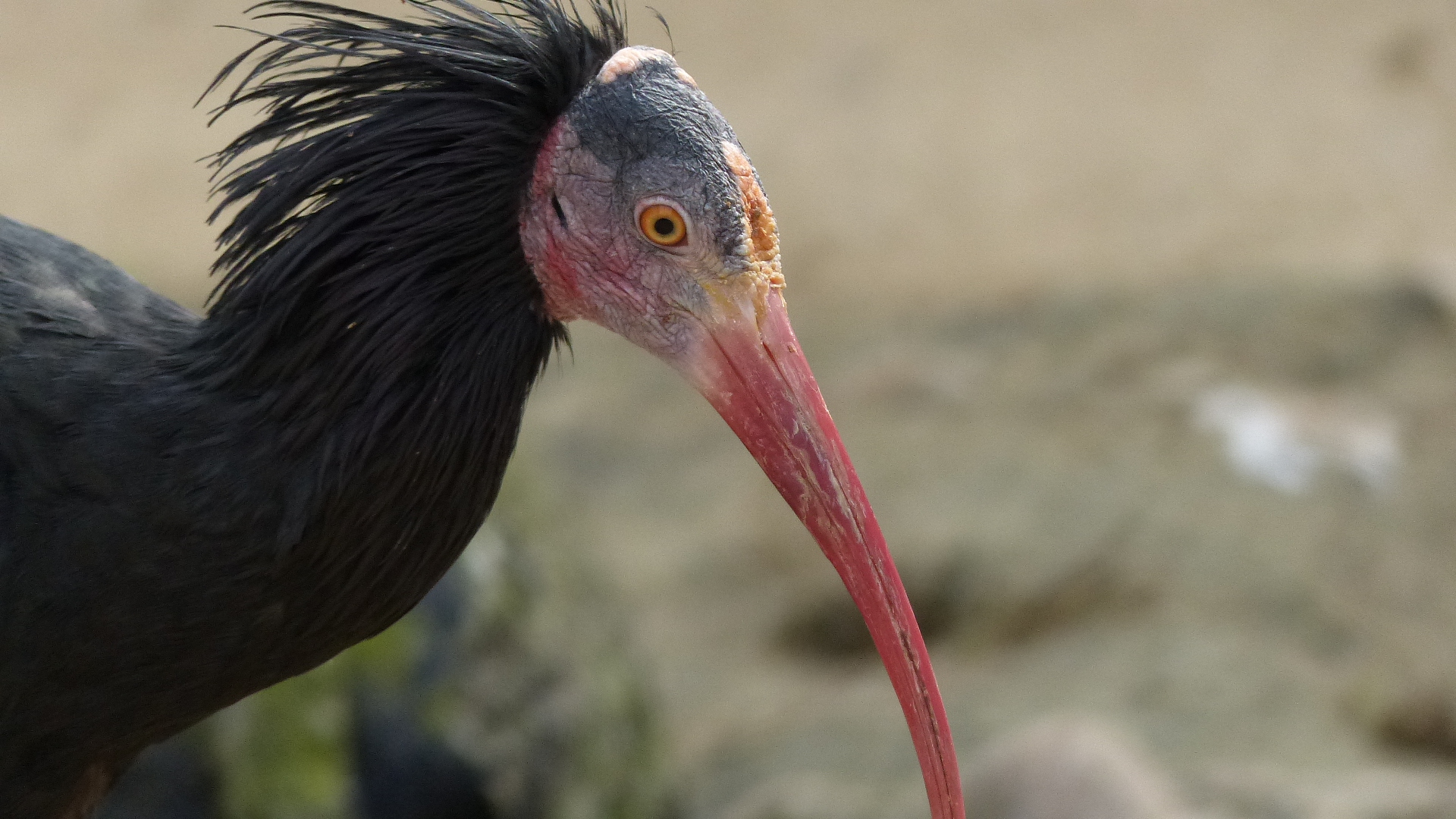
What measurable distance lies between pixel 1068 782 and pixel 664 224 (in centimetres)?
293

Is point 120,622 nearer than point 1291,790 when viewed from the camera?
Yes

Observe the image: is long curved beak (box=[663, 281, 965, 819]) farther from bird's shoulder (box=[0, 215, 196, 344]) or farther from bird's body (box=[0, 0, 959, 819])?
bird's shoulder (box=[0, 215, 196, 344])

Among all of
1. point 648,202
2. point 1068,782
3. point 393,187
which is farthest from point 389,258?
point 1068,782

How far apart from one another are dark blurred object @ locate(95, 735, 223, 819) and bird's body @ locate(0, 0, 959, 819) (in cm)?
160

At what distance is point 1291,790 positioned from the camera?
4.47 m

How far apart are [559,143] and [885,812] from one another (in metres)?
3.39

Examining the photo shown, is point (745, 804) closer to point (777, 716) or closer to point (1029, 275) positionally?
point (777, 716)

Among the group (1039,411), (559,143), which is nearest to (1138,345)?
(1039,411)

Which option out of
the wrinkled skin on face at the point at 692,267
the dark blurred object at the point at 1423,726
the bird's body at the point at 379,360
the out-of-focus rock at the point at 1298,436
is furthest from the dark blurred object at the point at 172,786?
the out-of-focus rock at the point at 1298,436

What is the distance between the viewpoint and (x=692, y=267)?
201 cm

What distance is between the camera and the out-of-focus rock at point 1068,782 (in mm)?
Result: 4312

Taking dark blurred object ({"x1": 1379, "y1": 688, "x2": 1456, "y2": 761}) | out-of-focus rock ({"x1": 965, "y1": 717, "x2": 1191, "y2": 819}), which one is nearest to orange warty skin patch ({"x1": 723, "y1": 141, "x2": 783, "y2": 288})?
out-of-focus rock ({"x1": 965, "y1": 717, "x2": 1191, "y2": 819})

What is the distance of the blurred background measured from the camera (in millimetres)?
4164

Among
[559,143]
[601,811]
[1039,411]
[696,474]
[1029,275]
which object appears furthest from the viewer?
[1029,275]
